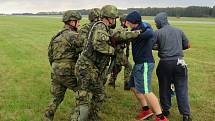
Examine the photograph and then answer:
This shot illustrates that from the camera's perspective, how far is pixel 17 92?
11.7m

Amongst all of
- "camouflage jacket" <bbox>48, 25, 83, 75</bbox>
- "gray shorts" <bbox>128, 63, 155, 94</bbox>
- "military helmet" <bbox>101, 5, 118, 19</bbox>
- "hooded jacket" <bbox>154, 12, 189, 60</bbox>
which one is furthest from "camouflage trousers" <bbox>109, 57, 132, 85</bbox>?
"military helmet" <bbox>101, 5, 118, 19</bbox>

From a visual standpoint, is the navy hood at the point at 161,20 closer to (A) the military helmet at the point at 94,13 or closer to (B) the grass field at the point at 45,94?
(A) the military helmet at the point at 94,13

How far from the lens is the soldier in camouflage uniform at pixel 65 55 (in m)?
8.03

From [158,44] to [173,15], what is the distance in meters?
110

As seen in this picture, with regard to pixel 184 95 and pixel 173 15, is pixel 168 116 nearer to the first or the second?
pixel 184 95

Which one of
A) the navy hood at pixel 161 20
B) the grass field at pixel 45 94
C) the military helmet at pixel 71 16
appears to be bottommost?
the grass field at pixel 45 94

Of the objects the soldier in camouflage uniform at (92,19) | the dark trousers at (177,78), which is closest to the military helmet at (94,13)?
the soldier in camouflage uniform at (92,19)

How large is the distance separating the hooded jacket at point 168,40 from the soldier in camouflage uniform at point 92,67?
1046mm

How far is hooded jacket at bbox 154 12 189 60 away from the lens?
855cm

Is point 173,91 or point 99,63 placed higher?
point 99,63

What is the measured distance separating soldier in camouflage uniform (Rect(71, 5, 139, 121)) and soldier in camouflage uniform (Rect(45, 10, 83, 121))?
15.7 inches

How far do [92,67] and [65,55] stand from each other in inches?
27.9

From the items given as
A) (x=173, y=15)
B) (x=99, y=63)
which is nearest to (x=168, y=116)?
(x=99, y=63)

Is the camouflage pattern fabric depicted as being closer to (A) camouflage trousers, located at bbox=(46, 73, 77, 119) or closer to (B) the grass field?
(A) camouflage trousers, located at bbox=(46, 73, 77, 119)
